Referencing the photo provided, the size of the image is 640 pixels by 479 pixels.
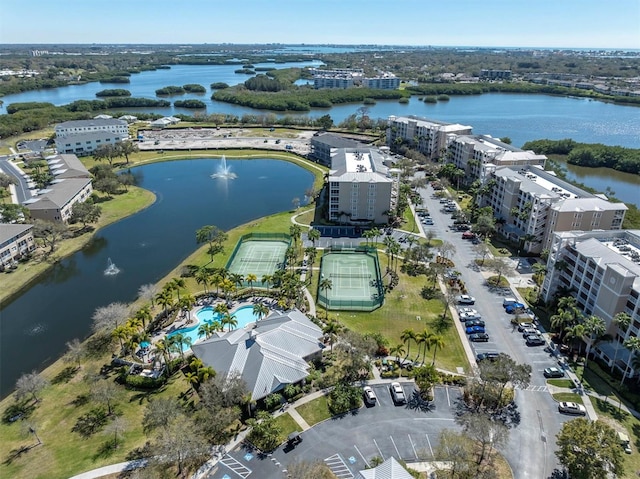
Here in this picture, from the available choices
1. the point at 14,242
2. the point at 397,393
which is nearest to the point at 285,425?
the point at 397,393

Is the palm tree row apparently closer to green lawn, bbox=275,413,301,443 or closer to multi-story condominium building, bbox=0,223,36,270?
green lawn, bbox=275,413,301,443

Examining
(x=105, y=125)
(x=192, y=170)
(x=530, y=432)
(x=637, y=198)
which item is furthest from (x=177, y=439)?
(x=105, y=125)

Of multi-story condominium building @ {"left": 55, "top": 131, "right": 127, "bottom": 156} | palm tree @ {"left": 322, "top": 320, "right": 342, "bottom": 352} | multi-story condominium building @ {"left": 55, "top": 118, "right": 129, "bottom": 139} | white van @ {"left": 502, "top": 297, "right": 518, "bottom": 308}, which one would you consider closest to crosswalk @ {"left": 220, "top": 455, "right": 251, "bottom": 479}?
palm tree @ {"left": 322, "top": 320, "right": 342, "bottom": 352}

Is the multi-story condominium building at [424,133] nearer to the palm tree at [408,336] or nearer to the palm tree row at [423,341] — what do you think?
the palm tree row at [423,341]

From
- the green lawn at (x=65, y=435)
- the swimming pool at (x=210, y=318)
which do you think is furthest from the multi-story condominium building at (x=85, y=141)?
the green lawn at (x=65, y=435)

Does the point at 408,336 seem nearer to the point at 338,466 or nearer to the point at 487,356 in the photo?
the point at 487,356
